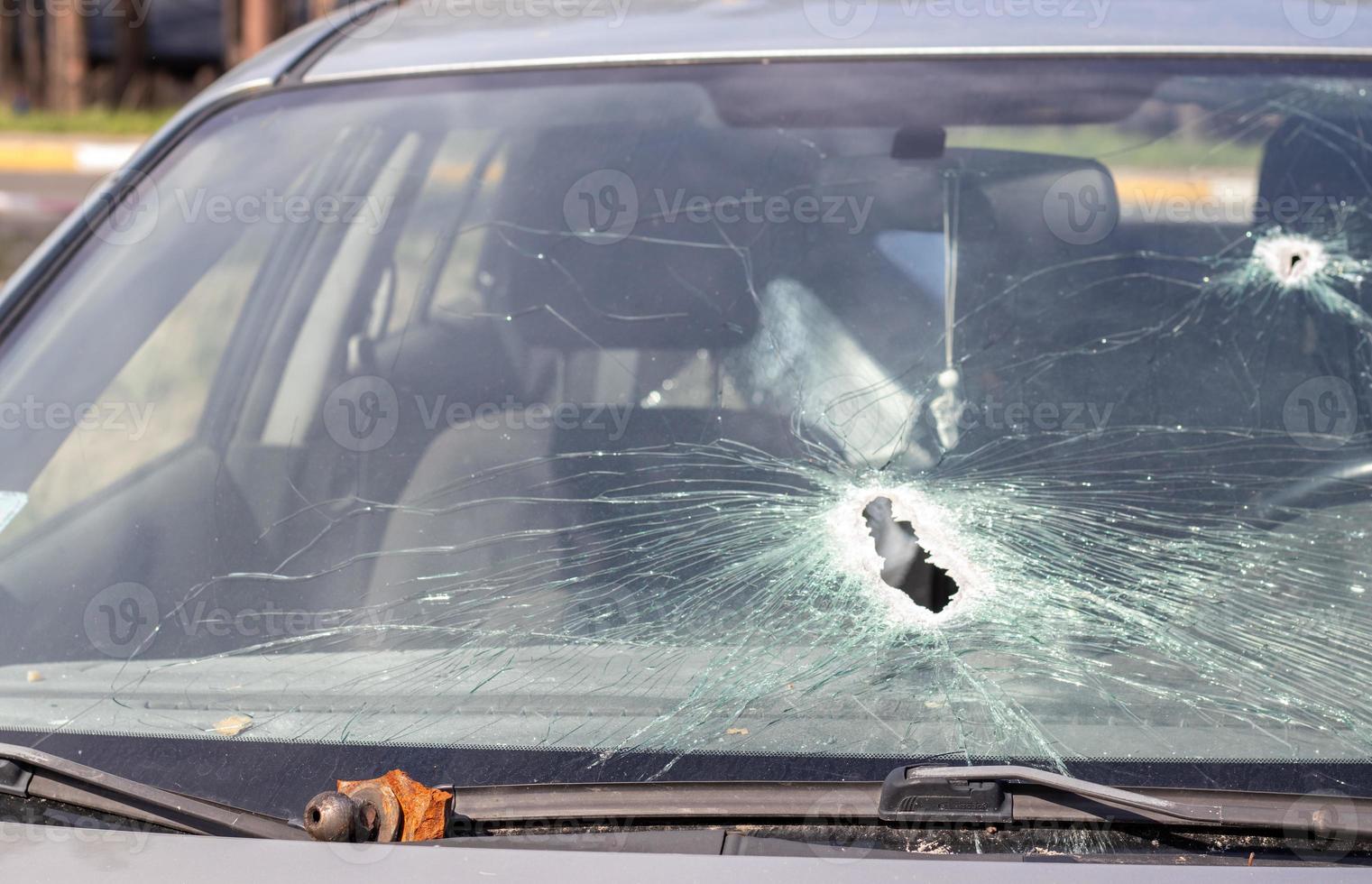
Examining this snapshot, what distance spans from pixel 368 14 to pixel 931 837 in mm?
1720

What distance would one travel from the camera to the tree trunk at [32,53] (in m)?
14.8

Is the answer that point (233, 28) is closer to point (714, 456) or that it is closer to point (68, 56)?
point (68, 56)

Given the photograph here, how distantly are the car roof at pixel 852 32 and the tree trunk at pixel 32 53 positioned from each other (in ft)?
50.0

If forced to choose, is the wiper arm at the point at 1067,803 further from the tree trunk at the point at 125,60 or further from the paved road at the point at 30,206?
the tree trunk at the point at 125,60

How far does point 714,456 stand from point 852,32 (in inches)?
27.4

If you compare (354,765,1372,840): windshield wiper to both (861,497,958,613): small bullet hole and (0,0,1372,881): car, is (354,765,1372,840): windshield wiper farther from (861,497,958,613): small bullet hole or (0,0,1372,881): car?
(861,497,958,613): small bullet hole

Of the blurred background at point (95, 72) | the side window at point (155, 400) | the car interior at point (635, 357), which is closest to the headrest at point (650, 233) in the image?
the car interior at point (635, 357)

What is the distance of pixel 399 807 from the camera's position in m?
1.16

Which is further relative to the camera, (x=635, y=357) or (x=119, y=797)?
(x=635, y=357)

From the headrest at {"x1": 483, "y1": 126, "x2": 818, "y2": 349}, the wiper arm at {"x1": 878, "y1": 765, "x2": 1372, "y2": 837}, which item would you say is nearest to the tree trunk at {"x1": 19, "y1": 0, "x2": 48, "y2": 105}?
the headrest at {"x1": 483, "y1": 126, "x2": 818, "y2": 349}

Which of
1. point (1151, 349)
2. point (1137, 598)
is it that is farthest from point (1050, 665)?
point (1151, 349)

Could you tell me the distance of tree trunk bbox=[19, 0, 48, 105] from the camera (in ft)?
48.7

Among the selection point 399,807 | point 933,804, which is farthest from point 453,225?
point 933,804

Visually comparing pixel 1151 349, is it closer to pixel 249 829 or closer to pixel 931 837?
pixel 931 837
